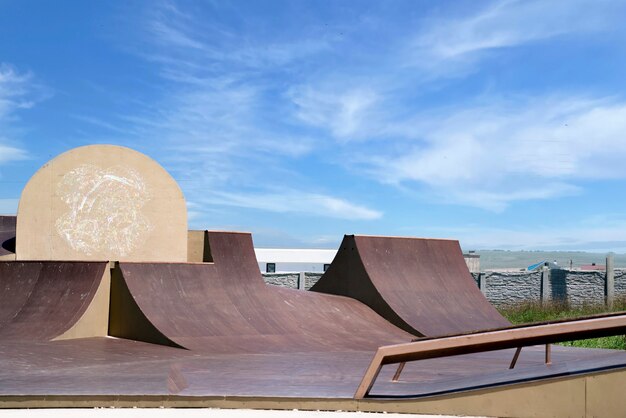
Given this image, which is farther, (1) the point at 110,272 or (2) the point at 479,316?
(2) the point at 479,316

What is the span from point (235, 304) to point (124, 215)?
2296mm

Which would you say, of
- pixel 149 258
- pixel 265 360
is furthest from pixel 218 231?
pixel 265 360

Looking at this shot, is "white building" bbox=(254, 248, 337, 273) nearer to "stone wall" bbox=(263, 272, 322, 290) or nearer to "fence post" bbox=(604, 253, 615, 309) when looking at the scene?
"stone wall" bbox=(263, 272, 322, 290)

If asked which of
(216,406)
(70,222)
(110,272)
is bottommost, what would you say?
(216,406)

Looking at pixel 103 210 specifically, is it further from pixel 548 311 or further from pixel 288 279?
pixel 288 279

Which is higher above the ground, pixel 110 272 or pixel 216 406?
pixel 110 272

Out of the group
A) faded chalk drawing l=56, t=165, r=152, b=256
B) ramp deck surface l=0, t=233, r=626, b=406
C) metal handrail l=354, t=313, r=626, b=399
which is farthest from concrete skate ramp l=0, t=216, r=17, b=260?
metal handrail l=354, t=313, r=626, b=399

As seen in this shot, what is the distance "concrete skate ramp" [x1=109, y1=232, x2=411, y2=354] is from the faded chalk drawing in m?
1.26

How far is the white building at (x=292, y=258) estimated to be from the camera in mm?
39469

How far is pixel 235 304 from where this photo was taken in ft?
32.1

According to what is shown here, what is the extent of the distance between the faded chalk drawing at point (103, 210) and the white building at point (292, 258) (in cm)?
2738

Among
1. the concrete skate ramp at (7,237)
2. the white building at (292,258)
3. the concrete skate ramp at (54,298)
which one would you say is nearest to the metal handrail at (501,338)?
the concrete skate ramp at (54,298)

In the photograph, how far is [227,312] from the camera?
9500 mm

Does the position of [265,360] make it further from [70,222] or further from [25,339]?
[70,222]
